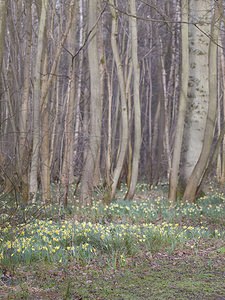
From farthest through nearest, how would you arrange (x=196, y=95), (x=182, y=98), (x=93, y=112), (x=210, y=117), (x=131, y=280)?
1. (x=196, y=95)
2. (x=182, y=98)
3. (x=210, y=117)
4. (x=93, y=112)
5. (x=131, y=280)

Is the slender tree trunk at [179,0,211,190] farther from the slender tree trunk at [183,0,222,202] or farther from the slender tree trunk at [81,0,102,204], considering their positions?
the slender tree trunk at [81,0,102,204]

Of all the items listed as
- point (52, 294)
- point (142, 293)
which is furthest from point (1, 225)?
point (142, 293)

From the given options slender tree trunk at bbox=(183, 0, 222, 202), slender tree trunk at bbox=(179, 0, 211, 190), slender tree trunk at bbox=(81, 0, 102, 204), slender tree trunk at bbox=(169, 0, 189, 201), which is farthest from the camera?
slender tree trunk at bbox=(179, 0, 211, 190)

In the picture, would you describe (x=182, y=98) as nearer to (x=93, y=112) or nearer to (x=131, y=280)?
(x=93, y=112)

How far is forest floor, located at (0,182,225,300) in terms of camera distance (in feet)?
15.6

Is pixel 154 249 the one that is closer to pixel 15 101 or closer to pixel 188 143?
pixel 188 143

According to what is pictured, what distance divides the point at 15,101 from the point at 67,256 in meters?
10.3

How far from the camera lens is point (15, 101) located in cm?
1555

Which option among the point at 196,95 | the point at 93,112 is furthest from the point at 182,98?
the point at 93,112

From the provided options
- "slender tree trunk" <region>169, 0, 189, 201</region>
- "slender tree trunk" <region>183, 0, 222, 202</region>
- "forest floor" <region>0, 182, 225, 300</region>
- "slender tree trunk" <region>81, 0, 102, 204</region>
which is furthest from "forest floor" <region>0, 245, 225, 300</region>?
"slender tree trunk" <region>169, 0, 189, 201</region>

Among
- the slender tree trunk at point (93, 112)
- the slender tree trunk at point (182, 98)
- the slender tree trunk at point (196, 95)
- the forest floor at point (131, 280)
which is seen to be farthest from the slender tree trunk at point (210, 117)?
the forest floor at point (131, 280)

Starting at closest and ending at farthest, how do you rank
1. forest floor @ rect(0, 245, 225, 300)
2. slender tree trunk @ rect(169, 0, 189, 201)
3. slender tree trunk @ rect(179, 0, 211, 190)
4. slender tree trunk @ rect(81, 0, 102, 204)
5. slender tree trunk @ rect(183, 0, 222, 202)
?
forest floor @ rect(0, 245, 225, 300) < slender tree trunk @ rect(81, 0, 102, 204) < slender tree trunk @ rect(183, 0, 222, 202) < slender tree trunk @ rect(169, 0, 189, 201) < slender tree trunk @ rect(179, 0, 211, 190)

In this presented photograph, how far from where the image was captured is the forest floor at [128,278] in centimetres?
477

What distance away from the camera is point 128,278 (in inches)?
212
